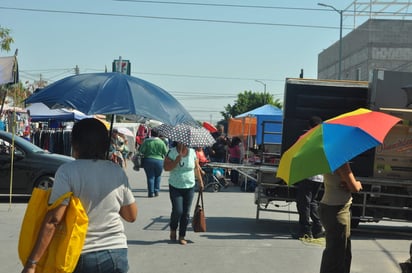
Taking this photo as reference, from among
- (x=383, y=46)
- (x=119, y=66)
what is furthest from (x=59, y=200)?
(x=383, y=46)

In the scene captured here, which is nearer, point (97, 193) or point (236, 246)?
point (97, 193)

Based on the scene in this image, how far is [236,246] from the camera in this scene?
8.64 m

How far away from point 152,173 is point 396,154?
7.10 m

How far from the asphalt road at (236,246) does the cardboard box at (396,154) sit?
3.59 ft

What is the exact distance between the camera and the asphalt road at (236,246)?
738 centimetres

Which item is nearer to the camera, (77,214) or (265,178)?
(77,214)

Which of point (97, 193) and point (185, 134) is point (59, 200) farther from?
point (185, 134)

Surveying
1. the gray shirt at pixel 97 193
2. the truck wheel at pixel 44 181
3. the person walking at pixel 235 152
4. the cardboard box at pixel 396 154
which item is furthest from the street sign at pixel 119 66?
the gray shirt at pixel 97 193

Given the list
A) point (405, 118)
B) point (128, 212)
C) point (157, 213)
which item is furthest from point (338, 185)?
point (157, 213)

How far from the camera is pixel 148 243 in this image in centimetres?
870

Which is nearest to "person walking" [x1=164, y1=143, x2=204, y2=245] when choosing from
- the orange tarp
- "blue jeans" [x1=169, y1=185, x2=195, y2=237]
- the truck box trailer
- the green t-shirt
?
"blue jeans" [x1=169, y1=185, x2=195, y2=237]

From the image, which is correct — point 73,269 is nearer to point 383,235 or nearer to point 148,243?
point 148,243

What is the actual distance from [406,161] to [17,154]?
865cm

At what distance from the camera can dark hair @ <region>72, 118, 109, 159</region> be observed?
11.9ft
